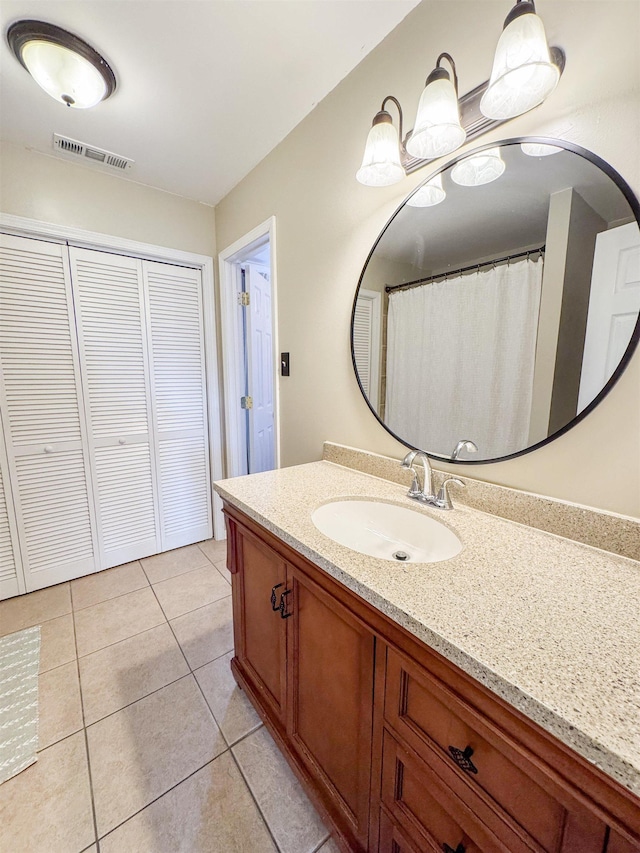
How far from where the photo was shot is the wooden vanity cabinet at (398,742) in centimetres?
44

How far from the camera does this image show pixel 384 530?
1085 millimetres

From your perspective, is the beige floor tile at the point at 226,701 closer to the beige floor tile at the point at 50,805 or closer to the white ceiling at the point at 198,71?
the beige floor tile at the point at 50,805

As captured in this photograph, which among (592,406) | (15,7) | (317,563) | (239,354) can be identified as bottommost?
(317,563)

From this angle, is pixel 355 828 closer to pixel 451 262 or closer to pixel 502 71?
pixel 451 262

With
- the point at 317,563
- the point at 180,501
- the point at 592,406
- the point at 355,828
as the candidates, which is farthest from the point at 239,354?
the point at 355,828

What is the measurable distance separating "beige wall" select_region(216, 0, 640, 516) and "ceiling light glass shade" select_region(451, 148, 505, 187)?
0.05 metres

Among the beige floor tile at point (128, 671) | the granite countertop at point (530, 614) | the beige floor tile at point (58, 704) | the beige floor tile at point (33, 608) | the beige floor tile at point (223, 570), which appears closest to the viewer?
the granite countertop at point (530, 614)

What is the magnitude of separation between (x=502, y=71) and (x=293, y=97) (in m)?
0.99

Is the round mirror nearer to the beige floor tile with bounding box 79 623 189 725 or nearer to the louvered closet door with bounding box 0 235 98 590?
the beige floor tile with bounding box 79 623 189 725

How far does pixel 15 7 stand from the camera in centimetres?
103

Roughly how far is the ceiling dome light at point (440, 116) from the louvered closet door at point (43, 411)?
193 centimetres

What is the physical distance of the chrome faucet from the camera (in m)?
1.05

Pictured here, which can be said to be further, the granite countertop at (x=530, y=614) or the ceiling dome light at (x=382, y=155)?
the ceiling dome light at (x=382, y=155)

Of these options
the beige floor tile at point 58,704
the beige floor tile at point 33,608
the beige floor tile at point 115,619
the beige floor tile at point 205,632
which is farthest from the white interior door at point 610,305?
the beige floor tile at point 33,608
